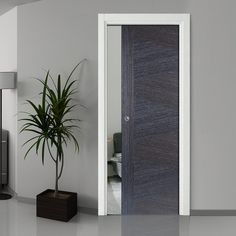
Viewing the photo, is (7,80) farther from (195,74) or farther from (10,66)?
(195,74)

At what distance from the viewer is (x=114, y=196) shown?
12.3 feet

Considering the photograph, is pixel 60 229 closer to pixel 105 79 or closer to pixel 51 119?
pixel 51 119

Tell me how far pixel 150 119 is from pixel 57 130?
0.98 m

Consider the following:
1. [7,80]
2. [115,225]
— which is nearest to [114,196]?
[115,225]

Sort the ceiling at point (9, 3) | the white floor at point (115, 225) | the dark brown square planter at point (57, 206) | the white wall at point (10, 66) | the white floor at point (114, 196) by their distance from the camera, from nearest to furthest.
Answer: the white floor at point (115, 225), the dark brown square planter at point (57, 206), the white floor at point (114, 196), the ceiling at point (9, 3), the white wall at point (10, 66)

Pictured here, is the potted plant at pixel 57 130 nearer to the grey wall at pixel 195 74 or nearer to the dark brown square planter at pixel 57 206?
the dark brown square planter at pixel 57 206

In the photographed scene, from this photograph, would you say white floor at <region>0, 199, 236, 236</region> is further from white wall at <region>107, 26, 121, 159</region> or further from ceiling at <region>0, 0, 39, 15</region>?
ceiling at <region>0, 0, 39, 15</region>

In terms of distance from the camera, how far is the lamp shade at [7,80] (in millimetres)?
3963

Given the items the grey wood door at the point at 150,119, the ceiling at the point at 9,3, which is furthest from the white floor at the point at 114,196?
the ceiling at the point at 9,3

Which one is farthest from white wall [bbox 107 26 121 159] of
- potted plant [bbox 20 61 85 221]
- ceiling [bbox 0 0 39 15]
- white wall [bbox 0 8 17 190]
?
white wall [bbox 0 8 17 190]

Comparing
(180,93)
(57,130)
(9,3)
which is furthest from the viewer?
(9,3)

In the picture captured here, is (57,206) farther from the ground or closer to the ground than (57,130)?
closer to the ground

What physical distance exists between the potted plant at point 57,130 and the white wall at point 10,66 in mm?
596

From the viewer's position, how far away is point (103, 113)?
3686mm
